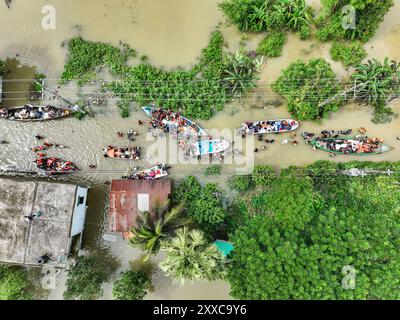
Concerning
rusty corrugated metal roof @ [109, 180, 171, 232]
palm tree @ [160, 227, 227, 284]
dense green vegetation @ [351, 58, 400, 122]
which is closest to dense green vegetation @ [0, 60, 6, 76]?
rusty corrugated metal roof @ [109, 180, 171, 232]

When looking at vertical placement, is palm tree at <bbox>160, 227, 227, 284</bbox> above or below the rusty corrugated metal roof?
below

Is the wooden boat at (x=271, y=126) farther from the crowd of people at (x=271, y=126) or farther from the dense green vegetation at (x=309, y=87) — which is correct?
the dense green vegetation at (x=309, y=87)

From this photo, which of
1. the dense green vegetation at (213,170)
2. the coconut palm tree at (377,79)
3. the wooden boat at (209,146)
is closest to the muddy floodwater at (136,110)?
the dense green vegetation at (213,170)

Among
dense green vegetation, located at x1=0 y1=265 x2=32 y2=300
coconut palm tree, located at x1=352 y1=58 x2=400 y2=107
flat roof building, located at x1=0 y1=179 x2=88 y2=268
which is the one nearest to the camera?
flat roof building, located at x1=0 y1=179 x2=88 y2=268

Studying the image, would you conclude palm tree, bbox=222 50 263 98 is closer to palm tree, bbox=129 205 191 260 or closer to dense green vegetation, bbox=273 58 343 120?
dense green vegetation, bbox=273 58 343 120

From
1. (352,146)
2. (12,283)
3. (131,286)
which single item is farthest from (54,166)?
(352,146)

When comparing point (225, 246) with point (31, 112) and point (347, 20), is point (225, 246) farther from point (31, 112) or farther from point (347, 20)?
point (347, 20)

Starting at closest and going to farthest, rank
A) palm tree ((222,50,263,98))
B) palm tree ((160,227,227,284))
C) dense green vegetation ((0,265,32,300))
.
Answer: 1. palm tree ((160,227,227,284))
2. dense green vegetation ((0,265,32,300))
3. palm tree ((222,50,263,98))
